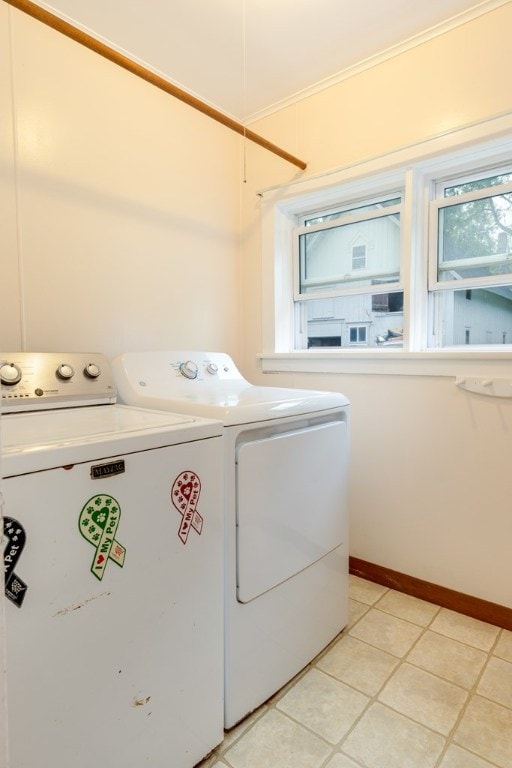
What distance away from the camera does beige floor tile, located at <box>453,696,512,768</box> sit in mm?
1172

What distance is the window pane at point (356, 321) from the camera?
2.11 meters

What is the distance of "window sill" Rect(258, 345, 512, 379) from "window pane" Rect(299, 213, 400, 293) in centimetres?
40

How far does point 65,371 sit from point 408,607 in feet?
5.80

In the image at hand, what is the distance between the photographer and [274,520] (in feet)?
4.35

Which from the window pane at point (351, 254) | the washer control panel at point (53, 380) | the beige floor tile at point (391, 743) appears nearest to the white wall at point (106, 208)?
the washer control panel at point (53, 380)

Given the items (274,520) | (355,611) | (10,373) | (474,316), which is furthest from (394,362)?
(10,373)

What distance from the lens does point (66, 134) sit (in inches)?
66.7

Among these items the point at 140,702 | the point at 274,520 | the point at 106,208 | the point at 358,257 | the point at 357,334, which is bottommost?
the point at 140,702

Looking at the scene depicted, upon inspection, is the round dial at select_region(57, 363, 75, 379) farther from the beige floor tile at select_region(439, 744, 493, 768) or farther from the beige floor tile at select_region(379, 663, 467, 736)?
the beige floor tile at select_region(439, 744, 493, 768)

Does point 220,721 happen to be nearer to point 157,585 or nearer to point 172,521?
point 157,585

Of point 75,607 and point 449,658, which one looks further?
point 449,658

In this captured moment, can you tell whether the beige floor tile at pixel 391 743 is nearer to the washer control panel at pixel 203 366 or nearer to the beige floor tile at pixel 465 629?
the beige floor tile at pixel 465 629

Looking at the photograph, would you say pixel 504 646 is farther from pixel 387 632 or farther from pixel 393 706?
pixel 393 706

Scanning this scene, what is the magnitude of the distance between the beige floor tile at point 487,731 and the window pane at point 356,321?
4.74 ft
